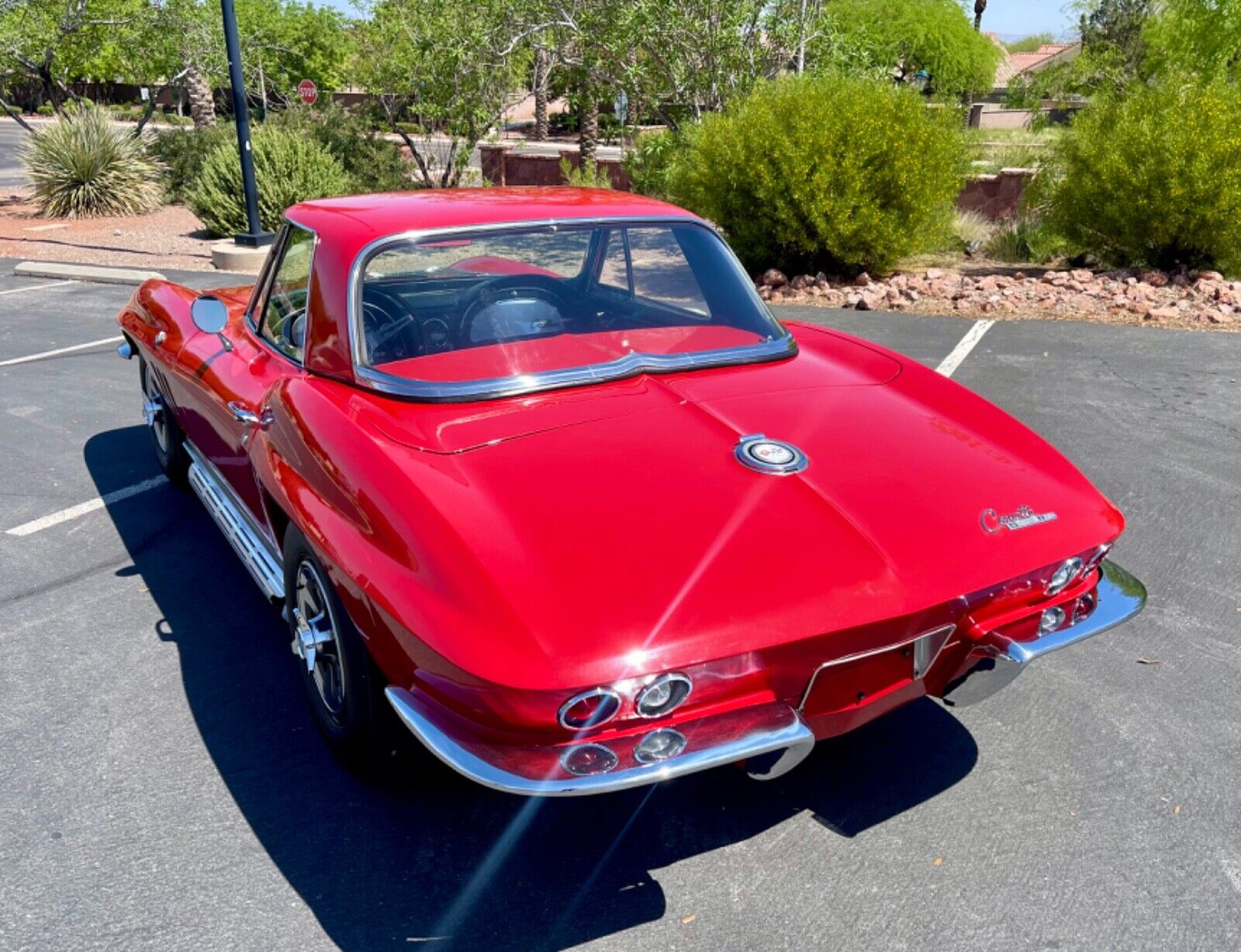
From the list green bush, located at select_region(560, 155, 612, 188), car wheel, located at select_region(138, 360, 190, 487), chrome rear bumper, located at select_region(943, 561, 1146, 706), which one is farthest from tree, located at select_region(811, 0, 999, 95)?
chrome rear bumper, located at select_region(943, 561, 1146, 706)

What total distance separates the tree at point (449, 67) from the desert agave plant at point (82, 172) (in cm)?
464

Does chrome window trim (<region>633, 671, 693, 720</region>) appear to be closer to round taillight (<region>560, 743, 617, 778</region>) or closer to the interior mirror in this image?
round taillight (<region>560, 743, 617, 778</region>)

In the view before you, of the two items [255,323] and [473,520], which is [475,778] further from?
[255,323]

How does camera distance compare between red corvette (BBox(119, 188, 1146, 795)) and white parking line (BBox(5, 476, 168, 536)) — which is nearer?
red corvette (BBox(119, 188, 1146, 795))

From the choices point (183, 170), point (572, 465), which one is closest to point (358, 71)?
point (183, 170)

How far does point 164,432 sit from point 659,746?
13.1 feet

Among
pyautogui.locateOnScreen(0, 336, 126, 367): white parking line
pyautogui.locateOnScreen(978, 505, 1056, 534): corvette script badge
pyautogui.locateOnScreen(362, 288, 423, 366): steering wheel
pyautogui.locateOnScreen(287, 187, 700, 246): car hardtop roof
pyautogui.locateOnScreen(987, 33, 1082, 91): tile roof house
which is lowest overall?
pyautogui.locateOnScreen(0, 336, 126, 367): white parking line

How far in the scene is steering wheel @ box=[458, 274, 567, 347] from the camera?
11.8 feet

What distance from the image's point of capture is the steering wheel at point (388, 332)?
330 cm

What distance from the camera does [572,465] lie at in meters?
2.75

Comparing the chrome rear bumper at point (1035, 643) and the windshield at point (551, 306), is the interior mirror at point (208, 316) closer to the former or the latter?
the windshield at point (551, 306)

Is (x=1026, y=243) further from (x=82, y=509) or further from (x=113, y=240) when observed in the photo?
(x=113, y=240)

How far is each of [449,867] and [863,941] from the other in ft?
3.47

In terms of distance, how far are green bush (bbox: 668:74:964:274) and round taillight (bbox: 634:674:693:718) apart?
8993 mm
